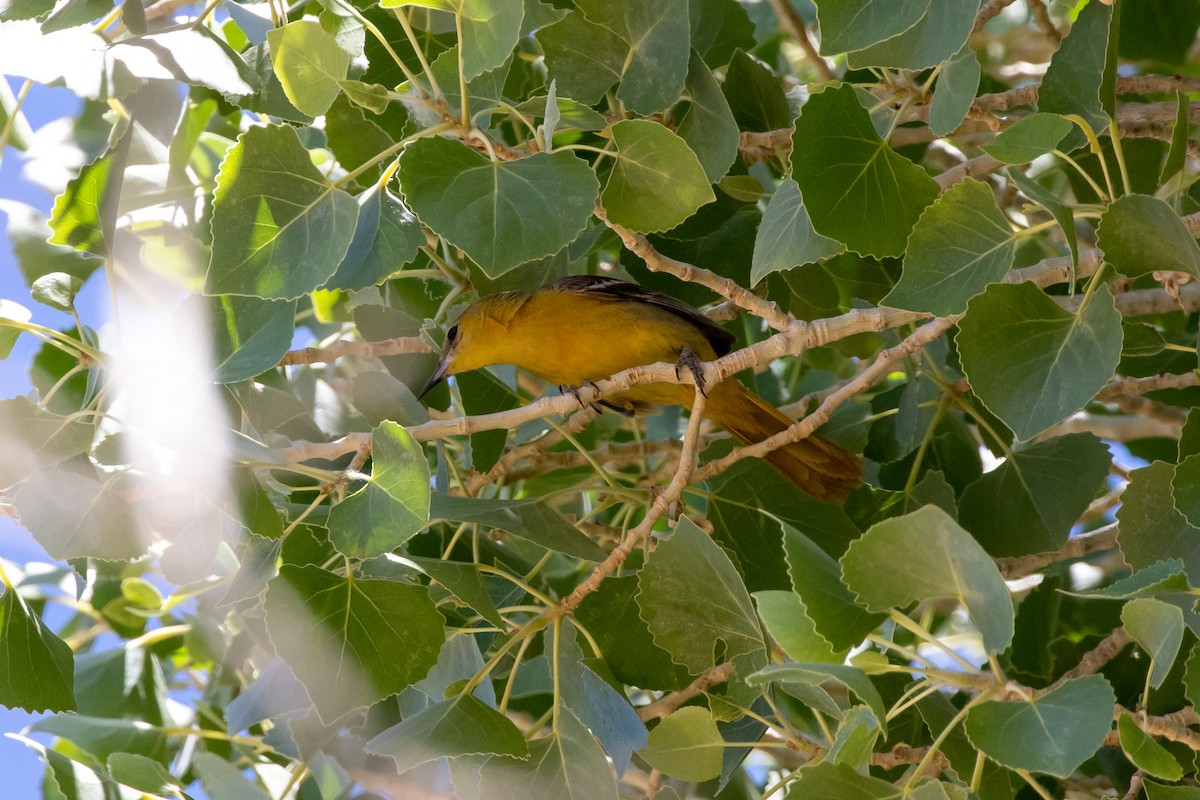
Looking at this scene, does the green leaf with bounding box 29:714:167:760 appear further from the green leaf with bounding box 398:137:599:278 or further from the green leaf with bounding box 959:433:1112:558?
the green leaf with bounding box 959:433:1112:558

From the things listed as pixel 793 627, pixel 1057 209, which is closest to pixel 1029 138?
pixel 1057 209

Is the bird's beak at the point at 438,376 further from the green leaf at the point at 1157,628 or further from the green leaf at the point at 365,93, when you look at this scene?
the green leaf at the point at 1157,628

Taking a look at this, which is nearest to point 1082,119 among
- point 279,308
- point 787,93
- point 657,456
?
point 787,93

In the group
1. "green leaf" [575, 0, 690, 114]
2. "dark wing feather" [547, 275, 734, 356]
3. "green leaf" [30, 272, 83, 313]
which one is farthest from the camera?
"dark wing feather" [547, 275, 734, 356]

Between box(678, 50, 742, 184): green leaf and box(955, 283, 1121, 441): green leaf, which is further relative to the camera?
box(678, 50, 742, 184): green leaf

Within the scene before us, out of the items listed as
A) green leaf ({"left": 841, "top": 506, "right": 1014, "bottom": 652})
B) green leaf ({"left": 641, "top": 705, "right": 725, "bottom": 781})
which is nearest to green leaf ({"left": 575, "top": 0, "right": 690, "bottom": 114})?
green leaf ({"left": 841, "top": 506, "right": 1014, "bottom": 652})

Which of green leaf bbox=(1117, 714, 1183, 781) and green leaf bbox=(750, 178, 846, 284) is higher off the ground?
green leaf bbox=(750, 178, 846, 284)

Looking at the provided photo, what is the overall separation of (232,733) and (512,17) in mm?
1902

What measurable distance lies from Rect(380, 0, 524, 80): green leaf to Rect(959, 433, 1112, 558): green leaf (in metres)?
1.65

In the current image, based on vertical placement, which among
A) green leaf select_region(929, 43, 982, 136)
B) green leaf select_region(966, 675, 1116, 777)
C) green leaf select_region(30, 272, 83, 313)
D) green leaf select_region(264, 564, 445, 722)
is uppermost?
green leaf select_region(929, 43, 982, 136)

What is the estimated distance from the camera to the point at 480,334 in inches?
158

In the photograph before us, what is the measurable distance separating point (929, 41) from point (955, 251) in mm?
372

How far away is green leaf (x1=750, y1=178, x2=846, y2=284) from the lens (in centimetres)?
226

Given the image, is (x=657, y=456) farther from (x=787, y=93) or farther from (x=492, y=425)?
(x=492, y=425)
